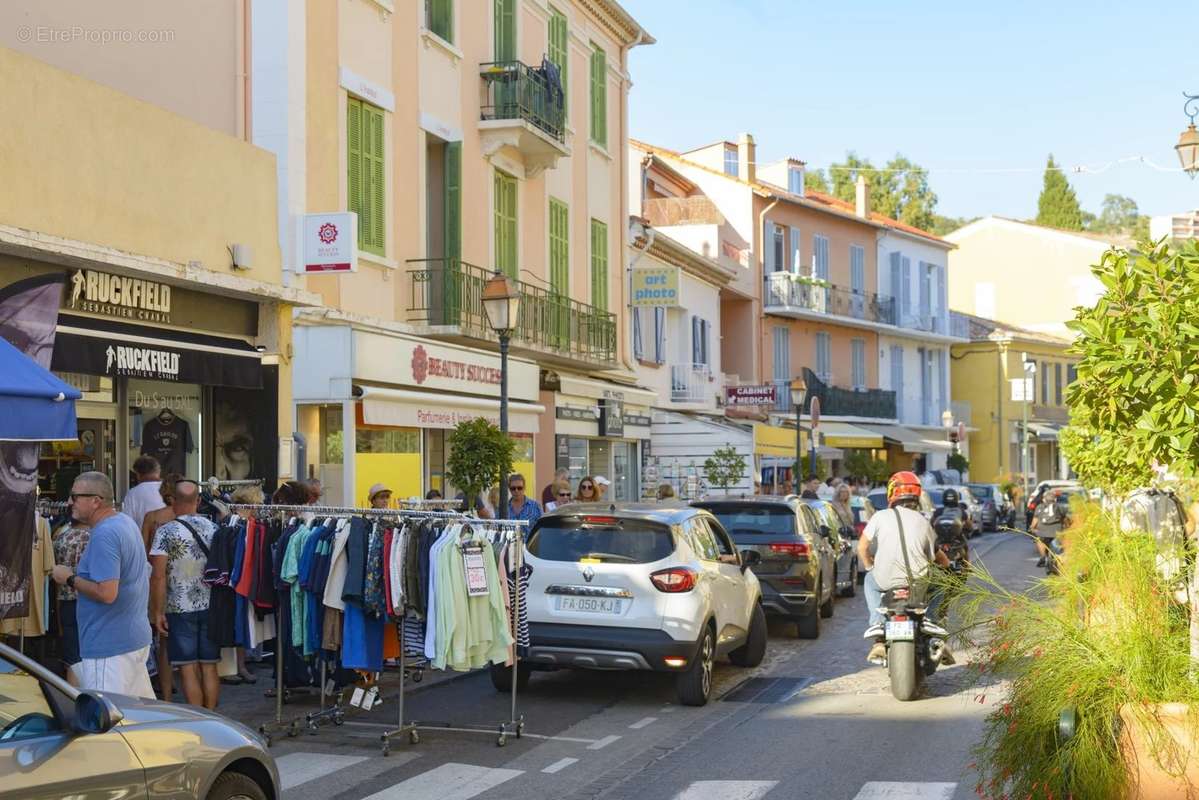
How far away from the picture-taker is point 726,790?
28.1 ft

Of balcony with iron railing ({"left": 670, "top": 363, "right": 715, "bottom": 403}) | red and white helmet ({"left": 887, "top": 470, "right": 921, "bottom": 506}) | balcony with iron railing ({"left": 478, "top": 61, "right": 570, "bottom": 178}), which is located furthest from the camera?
balcony with iron railing ({"left": 670, "top": 363, "right": 715, "bottom": 403})

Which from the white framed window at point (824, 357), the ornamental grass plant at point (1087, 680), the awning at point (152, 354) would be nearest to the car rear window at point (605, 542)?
the awning at point (152, 354)

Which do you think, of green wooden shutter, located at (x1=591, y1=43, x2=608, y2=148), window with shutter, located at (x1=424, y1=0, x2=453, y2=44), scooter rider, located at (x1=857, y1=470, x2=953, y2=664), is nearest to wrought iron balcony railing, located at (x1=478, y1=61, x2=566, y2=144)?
window with shutter, located at (x1=424, y1=0, x2=453, y2=44)

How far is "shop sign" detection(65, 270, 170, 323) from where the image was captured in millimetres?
12195

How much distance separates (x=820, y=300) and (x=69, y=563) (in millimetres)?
37897

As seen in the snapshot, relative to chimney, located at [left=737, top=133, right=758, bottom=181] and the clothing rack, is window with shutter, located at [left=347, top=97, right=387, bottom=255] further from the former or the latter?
chimney, located at [left=737, top=133, right=758, bottom=181]

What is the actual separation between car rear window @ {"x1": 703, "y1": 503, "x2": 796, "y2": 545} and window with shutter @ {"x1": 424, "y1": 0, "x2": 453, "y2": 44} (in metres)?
8.81

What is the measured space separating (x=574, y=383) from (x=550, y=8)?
673 cm

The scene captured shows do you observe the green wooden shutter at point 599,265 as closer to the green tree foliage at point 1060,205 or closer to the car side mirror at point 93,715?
the car side mirror at point 93,715

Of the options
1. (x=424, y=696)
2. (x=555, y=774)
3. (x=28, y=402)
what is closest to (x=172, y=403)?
(x=424, y=696)

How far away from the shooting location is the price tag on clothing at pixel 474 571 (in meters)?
9.82

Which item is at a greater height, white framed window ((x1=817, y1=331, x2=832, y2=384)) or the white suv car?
white framed window ((x1=817, y1=331, x2=832, y2=384))

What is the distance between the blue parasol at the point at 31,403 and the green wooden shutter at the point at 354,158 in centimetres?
938

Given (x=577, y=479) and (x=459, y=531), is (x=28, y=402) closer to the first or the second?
(x=459, y=531)
